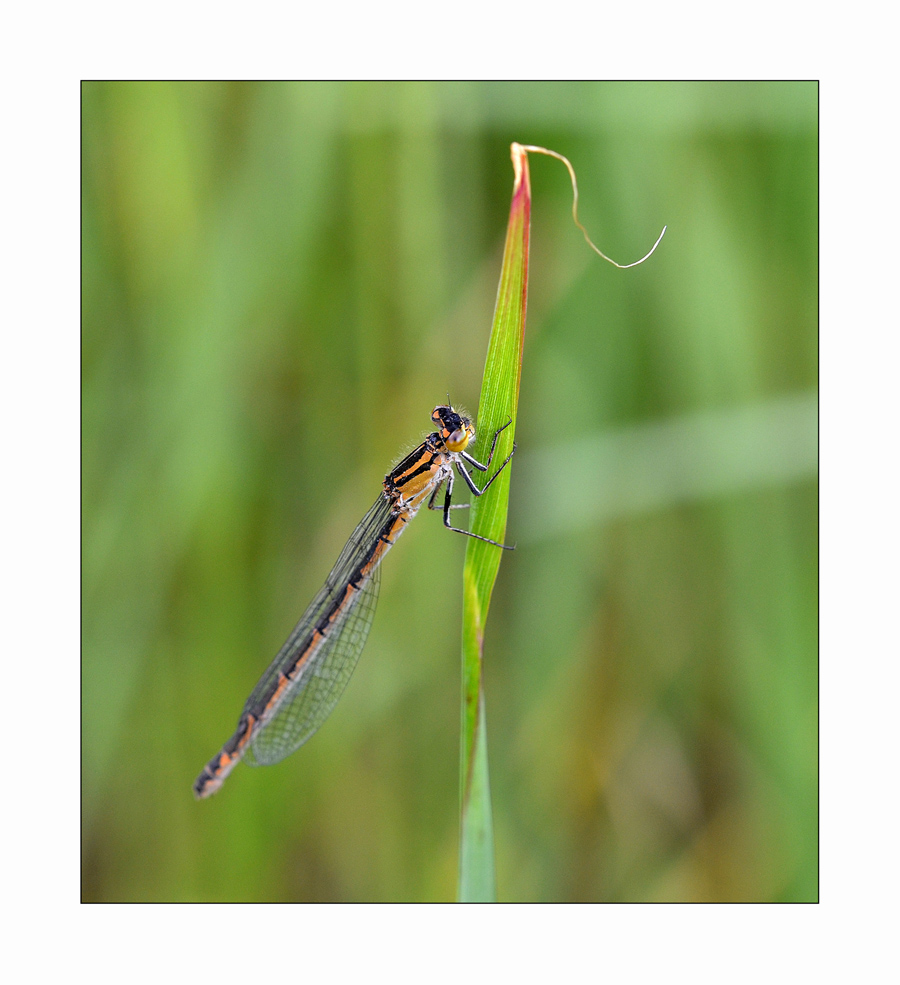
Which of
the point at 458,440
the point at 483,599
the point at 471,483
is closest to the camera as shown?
the point at 483,599

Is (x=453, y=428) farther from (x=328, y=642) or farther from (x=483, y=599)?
(x=328, y=642)

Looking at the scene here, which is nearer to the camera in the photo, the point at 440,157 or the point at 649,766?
the point at 440,157

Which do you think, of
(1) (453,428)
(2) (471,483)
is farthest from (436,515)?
(2) (471,483)

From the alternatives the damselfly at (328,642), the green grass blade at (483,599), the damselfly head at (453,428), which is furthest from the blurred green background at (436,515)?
the green grass blade at (483,599)

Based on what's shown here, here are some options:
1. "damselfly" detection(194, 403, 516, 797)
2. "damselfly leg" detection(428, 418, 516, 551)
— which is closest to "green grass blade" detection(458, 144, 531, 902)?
"damselfly leg" detection(428, 418, 516, 551)

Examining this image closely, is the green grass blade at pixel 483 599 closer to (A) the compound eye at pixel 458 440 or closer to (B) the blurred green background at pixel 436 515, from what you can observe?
(A) the compound eye at pixel 458 440
